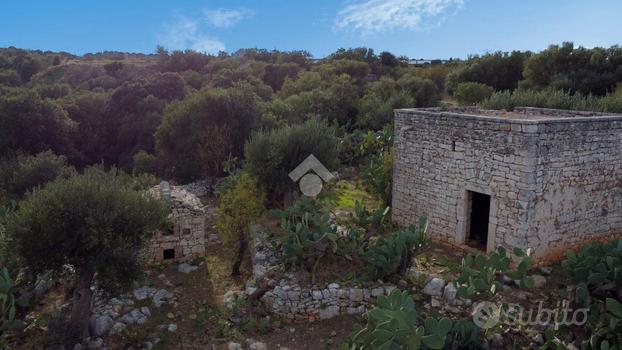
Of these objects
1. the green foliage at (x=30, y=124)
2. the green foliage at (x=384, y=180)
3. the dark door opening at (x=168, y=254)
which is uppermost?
the green foliage at (x=30, y=124)

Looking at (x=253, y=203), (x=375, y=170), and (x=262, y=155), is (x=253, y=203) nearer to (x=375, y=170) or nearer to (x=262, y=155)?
(x=262, y=155)

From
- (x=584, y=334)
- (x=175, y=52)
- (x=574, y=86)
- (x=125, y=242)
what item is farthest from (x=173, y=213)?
(x=175, y=52)

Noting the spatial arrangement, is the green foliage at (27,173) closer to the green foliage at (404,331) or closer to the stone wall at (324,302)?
the stone wall at (324,302)

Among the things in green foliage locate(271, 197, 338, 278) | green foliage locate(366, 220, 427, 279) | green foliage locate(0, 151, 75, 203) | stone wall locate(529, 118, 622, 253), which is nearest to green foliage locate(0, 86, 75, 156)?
green foliage locate(0, 151, 75, 203)

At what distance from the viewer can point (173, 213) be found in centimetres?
1134

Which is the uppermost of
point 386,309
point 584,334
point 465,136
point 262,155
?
point 465,136

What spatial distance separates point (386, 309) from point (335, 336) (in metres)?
2.26

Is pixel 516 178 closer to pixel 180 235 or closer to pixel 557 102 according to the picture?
pixel 180 235

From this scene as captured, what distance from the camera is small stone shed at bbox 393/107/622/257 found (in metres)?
9.11

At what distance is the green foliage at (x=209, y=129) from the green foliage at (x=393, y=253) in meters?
11.6

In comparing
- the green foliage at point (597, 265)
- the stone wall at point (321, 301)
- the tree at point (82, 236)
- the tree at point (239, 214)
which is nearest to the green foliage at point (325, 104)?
the tree at point (239, 214)

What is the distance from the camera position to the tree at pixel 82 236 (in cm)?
780

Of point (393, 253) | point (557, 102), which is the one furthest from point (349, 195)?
point (557, 102)

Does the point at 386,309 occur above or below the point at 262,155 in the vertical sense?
below
